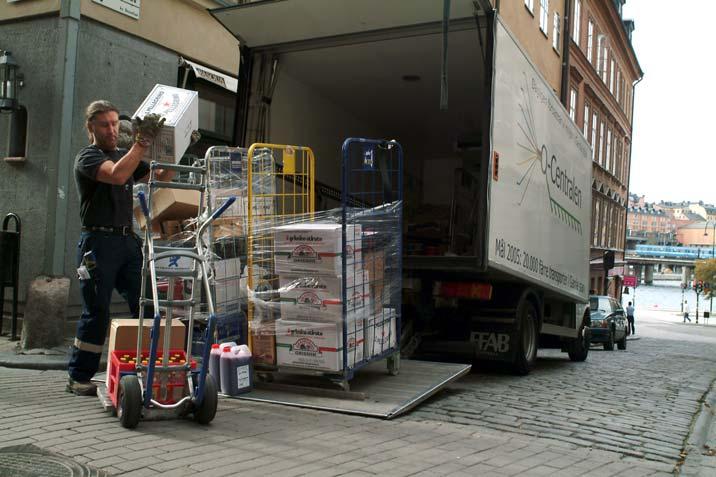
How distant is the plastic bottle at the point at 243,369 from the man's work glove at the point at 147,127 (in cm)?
177

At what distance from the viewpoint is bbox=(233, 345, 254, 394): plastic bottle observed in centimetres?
556

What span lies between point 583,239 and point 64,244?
7.75 meters

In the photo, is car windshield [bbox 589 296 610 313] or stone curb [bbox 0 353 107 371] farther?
car windshield [bbox 589 296 610 313]

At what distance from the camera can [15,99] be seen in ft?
28.4

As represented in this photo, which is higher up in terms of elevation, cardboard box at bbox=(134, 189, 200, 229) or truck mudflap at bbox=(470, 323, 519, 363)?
cardboard box at bbox=(134, 189, 200, 229)

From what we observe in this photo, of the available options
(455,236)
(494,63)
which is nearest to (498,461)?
(494,63)

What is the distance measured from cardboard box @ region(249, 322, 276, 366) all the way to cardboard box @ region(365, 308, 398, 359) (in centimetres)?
72

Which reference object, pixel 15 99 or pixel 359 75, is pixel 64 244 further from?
pixel 359 75

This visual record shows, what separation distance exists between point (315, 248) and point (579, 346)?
7.63m

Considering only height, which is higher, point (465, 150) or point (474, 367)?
point (465, 150)

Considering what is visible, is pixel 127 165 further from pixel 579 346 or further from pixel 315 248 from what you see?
pixel 579 346

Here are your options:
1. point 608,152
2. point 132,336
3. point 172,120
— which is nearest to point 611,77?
point 608,152

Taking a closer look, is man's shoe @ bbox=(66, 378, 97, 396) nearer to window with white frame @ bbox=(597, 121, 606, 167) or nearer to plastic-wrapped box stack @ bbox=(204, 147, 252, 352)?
plastic-wrapped box stack @ bbox=(204, 147, 252, 352)

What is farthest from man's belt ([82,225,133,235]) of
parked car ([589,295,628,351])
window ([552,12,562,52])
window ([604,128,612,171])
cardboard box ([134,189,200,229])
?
window ([604,128,612,171])
